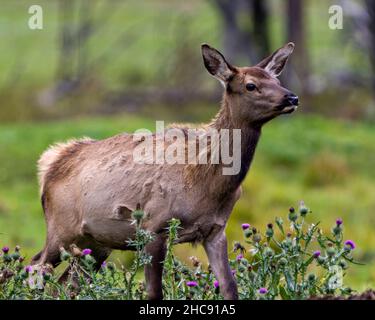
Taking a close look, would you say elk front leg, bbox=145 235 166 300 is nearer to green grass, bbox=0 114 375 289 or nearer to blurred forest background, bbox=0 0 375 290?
blurred forest background, bbox=0 0 375 290

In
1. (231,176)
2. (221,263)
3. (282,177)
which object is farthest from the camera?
(282,177)

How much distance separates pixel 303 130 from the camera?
2212 cm

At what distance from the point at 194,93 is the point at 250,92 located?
20.0 metres

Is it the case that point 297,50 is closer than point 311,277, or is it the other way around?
point 311,277

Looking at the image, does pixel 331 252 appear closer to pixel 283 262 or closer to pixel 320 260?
pixel 320 260

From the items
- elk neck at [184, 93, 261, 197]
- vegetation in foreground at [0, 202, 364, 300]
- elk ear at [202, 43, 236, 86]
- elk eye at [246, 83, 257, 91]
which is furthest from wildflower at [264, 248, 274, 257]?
elk ear at [202, 43, 236, 86]

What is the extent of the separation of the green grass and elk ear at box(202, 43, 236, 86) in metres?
6.77

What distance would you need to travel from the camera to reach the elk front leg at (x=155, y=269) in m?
8.09

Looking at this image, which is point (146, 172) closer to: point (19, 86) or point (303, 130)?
point (303, 130)

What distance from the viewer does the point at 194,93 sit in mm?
28328

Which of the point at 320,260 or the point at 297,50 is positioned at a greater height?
the point at 297,50

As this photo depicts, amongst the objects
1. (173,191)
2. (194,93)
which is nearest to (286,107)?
(173,191)

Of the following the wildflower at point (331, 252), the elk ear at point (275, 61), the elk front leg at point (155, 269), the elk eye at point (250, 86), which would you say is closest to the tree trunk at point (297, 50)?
the elk ear at point (275, 61)

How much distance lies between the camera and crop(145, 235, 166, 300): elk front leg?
809 centimetres
